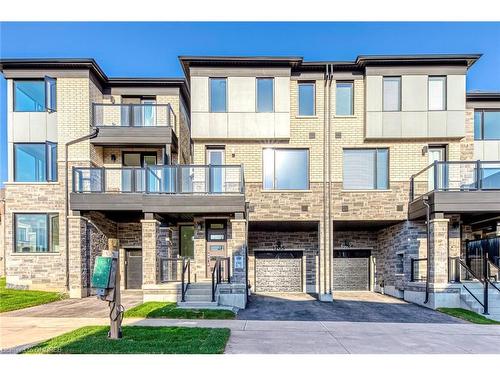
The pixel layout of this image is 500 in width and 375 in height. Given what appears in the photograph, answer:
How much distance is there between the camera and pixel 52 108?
14039 mm

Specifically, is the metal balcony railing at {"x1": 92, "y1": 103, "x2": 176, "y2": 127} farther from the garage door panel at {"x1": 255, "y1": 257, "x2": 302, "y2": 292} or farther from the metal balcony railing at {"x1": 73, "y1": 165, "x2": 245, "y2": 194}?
the garage door panel at {"x1": 255, "y1": 257, "x2": 302, "y2": 292}

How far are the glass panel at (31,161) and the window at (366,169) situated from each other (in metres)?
12.9

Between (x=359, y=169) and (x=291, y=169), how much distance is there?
2.88 m

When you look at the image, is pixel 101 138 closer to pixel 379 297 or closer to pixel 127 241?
pixel 127 241

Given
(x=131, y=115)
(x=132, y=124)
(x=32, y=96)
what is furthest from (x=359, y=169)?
(x=32, y=96)

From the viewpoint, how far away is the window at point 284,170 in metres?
13.8


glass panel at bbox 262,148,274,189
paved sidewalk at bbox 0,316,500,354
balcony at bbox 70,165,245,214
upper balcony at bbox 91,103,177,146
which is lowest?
paved sidewalk at bbox 0,316,500,354

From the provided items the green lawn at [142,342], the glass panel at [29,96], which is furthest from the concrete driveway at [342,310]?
the glass panel at [29,96]

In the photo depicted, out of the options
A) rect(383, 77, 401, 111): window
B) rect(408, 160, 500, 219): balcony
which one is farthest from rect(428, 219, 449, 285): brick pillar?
rect(383, 77, 401, 111): window

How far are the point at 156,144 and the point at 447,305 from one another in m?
12.5

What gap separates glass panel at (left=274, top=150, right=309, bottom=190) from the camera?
1386cm

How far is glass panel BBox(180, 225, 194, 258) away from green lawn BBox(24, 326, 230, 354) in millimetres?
6787

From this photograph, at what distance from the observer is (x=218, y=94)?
44.9ft

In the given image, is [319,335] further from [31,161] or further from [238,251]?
[31,161]
